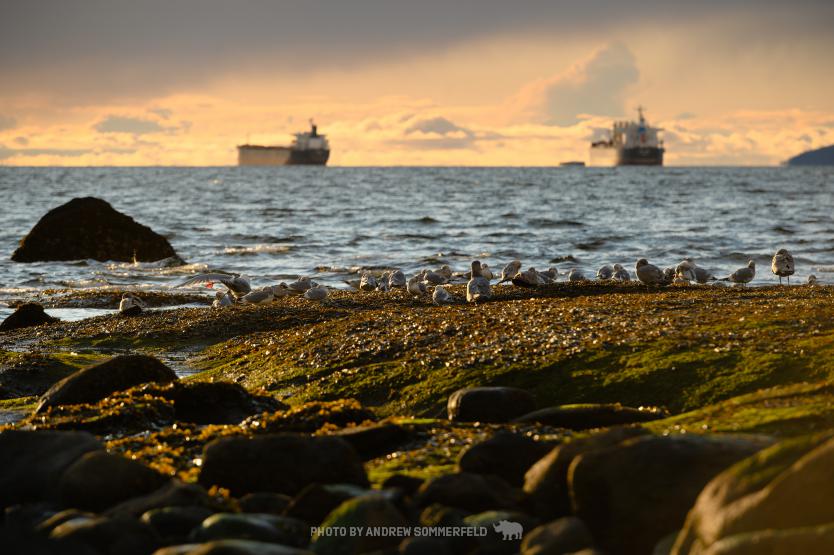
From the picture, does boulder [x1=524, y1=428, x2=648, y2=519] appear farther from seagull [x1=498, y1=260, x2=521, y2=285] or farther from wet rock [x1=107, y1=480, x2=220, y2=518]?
seagull [x1=498, y1=260, x2=521, y2=285]

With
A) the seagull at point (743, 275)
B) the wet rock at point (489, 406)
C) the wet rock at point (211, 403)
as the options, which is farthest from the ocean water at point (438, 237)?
the wet rock at point (489, 406)

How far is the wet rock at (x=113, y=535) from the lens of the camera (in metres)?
5.13

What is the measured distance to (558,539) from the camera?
16.4ft

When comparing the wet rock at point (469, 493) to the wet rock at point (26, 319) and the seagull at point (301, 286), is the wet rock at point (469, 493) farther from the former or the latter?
the seagull at point (301, 286)

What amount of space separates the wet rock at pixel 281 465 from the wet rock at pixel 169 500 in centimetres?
32

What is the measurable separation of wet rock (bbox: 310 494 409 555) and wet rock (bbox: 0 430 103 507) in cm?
212

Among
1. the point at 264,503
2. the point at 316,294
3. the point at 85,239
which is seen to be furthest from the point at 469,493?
the point at 85,239

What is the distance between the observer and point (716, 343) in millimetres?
10117

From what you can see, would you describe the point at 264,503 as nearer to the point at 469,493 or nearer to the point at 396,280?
the point at 469,493

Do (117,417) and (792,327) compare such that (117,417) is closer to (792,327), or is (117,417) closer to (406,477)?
(406,477)

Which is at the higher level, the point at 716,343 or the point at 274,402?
the point at 716,343

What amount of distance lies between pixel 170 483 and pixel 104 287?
807 inches

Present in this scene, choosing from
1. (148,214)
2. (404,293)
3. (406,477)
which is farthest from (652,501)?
(148,214)

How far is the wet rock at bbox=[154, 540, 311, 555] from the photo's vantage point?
463 centimetres
